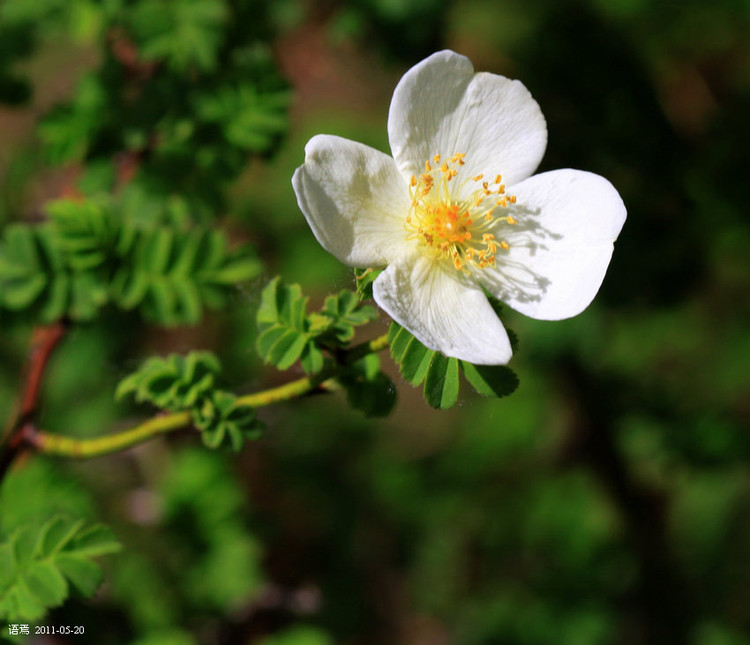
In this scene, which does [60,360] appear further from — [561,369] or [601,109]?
[601,109]

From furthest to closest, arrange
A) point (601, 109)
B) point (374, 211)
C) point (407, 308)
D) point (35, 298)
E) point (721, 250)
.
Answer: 1. point (721, 250)
2. point (601, 109)
3. point (35, 298)
4. point (374, 211)
5. point (407, 308)

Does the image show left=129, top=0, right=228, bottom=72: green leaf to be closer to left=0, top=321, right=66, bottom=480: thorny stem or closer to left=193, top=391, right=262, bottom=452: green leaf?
left=0, top=321, right=66, bottom=480: thorny stem

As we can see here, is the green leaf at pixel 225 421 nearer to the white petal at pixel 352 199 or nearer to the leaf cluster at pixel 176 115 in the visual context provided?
the white petal at pixel 352 199

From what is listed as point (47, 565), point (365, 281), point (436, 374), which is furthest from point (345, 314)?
point (47, 565)

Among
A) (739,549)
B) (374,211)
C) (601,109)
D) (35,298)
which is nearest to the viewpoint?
(374,211)

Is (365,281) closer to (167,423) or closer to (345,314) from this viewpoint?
(345,314)

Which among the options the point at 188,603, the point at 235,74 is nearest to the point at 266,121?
the point at 235,74
